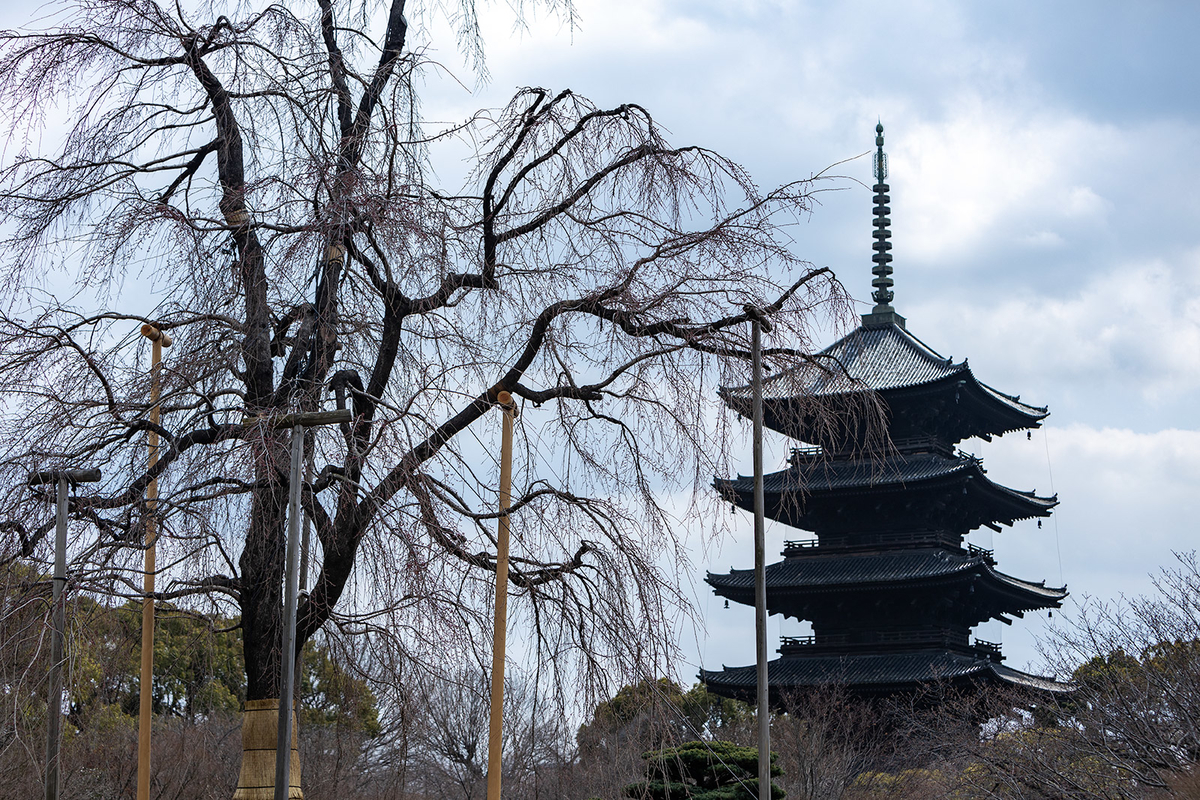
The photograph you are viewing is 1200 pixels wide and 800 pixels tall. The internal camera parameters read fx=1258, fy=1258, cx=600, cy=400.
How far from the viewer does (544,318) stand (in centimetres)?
782

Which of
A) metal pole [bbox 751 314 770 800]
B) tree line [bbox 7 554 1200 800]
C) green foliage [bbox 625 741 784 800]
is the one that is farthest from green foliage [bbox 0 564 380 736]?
green foliage [bbox 625 741 784 800]

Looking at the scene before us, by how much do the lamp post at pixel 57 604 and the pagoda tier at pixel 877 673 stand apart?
18.3 m

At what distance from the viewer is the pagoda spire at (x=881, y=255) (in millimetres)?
30641

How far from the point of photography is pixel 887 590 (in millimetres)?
26984

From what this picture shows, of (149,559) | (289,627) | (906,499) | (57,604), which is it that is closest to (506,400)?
(289,627)

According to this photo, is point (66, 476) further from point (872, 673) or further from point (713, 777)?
point (872, 673)

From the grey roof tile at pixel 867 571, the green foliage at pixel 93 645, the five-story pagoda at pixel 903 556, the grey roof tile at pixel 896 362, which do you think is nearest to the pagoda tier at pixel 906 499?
the five-story pagoda at pixel 903 556

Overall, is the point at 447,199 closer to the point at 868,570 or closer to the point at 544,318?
the point at 544,318

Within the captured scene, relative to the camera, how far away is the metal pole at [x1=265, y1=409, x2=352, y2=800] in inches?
250

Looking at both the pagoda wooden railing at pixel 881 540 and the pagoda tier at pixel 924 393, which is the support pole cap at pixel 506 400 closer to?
the pagoda tier at pixel 924 393

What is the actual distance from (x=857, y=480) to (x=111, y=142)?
20.9m

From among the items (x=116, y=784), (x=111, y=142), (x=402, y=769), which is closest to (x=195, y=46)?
(x=111, y=142)

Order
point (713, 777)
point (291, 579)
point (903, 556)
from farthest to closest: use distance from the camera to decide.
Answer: point (903, 556) < point (713, 777) < point (291, 579)

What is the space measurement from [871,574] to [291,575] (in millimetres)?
21392
